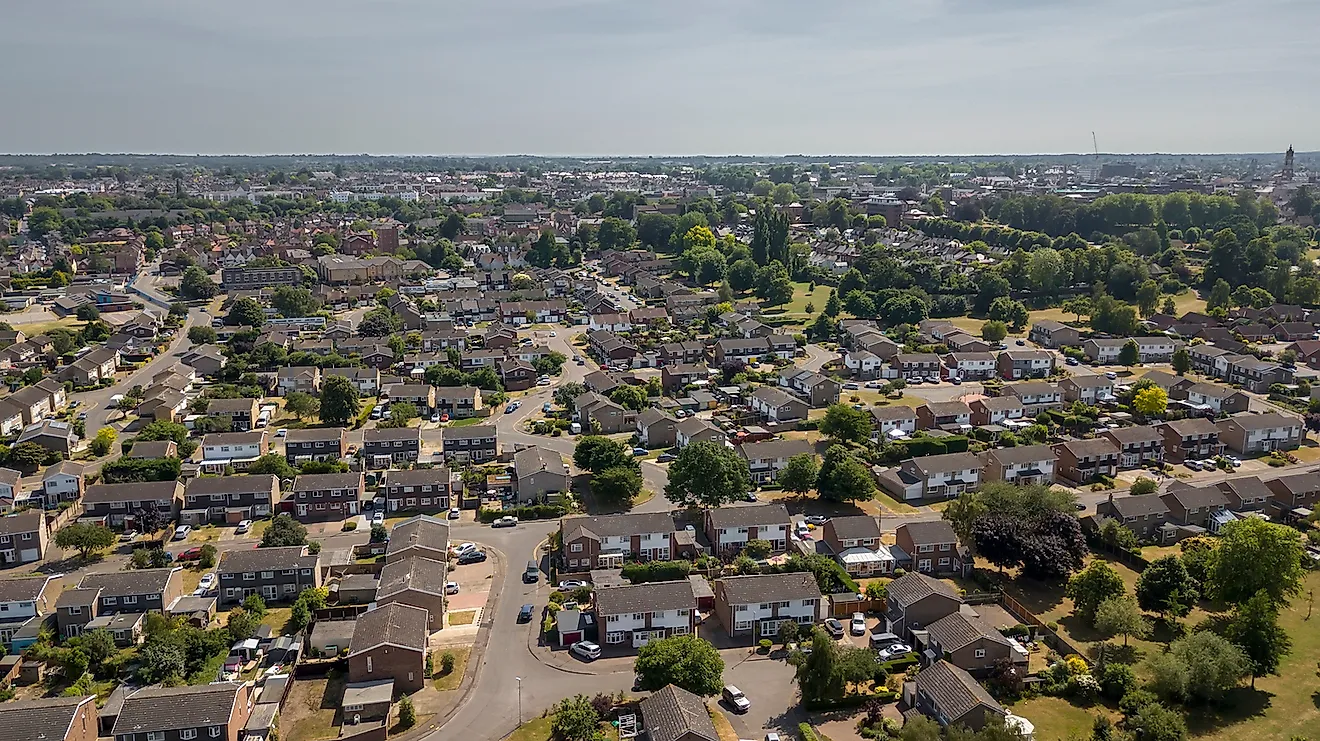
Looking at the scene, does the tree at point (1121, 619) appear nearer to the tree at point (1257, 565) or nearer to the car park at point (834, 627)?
the tree at point (1257, 565)

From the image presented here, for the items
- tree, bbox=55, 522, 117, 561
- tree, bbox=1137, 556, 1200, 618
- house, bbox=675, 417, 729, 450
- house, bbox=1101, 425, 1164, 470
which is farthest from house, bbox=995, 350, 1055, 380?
tree, bbox=55, 522, 117, 561

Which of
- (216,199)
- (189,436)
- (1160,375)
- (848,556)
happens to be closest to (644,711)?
(848,556)

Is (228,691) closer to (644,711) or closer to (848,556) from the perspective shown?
(644,711)

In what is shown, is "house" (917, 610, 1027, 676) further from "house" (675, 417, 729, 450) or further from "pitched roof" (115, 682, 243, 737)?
"pitched roof" (115, 682, 243, 737)

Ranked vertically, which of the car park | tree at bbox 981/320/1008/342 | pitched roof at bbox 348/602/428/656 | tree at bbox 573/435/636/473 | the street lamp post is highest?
tree at bbox 981/320/1008/342

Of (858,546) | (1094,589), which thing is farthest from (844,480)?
(1094,589)

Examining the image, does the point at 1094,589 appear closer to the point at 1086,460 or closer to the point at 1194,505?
the point at 1194,505

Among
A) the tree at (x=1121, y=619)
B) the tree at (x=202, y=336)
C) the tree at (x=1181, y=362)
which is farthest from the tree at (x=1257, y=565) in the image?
the tree at (x=202, y=336)
